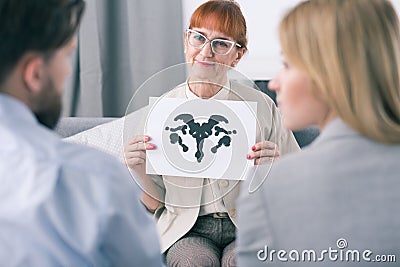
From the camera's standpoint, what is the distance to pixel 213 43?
1.77 m

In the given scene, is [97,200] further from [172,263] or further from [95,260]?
[172,263]

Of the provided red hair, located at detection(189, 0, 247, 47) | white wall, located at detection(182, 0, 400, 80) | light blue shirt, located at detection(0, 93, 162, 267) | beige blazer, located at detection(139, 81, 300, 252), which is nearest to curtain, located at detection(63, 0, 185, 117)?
white wall, located at detection(182, 0, 400, 80)

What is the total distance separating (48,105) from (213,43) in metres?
0.79

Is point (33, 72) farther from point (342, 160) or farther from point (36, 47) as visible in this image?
point (342, 160)

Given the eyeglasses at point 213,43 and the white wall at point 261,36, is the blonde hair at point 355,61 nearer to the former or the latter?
the eyeglasses at point 213,43

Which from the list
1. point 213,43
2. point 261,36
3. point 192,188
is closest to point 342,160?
point 192,188

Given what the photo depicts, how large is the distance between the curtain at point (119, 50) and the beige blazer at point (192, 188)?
94 cm

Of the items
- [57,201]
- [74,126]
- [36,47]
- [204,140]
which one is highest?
[36,47]

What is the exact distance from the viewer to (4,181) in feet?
3.16

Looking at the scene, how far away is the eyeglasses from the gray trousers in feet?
1.52

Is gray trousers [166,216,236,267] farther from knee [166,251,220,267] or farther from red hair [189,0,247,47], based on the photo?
red hair [189,0,247,47]

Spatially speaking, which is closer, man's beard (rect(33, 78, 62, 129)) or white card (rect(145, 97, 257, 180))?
man's beard (rect(33, 78, 62, 129))

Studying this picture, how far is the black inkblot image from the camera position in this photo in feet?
5.13

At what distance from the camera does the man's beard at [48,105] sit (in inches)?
41.0
